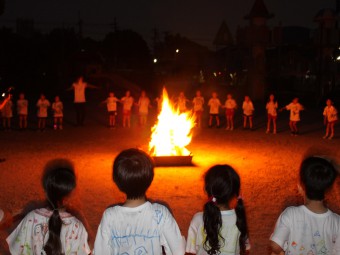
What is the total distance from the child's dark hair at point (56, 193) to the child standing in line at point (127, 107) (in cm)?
1619

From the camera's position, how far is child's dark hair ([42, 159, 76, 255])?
3312 millimetres

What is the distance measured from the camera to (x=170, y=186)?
914 centimetres

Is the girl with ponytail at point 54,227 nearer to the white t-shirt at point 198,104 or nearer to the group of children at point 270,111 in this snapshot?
the group of children at point 270,111

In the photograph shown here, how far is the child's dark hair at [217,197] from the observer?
3.38 metres

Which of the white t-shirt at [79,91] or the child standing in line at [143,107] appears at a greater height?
the white t-shirt at [79,91]

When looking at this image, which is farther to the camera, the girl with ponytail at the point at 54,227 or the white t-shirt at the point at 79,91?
the white t-shirt at the point at 79,91

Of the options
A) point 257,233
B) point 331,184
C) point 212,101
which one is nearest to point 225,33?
point 212,101

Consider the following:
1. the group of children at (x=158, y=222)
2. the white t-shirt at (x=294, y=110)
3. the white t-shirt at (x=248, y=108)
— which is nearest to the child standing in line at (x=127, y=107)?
the white t-shirt at (x=248, y=108)

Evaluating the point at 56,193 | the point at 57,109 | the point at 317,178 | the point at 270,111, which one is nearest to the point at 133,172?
the point at 56,193

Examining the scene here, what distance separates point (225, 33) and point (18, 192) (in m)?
32.0

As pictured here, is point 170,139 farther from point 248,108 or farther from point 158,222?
point 158,222

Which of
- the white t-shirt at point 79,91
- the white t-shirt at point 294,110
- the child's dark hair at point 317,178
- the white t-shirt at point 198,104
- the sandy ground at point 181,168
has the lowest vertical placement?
the sandy ground at point 181,168

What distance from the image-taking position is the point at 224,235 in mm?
3508

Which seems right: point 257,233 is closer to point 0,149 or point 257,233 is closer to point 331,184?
point 331,184
